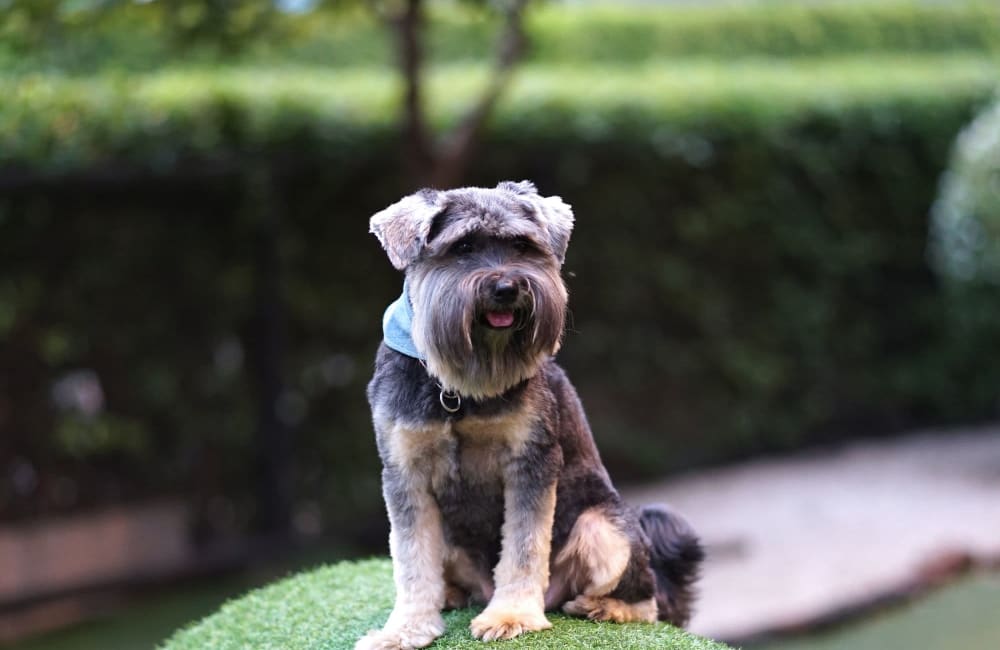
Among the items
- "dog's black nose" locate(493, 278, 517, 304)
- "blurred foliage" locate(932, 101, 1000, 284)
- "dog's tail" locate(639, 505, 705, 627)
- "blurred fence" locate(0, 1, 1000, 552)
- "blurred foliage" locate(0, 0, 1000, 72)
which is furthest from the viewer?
"blurred foliage" locate(932, 101, 1000, 284)

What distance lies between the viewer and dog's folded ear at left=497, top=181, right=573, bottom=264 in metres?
3.98

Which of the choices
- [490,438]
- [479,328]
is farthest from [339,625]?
[479,328]

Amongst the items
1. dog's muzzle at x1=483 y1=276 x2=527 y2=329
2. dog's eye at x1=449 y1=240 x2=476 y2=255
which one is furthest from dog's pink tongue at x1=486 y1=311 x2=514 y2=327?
dog's eye at x1=449 y1=240 x2=476 y2=255

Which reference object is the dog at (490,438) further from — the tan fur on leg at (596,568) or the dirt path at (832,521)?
the dirt path at (832,521)

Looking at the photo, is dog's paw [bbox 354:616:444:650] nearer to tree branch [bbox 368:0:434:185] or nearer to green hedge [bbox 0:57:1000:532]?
tree branch [bbox 368:0:434:185]

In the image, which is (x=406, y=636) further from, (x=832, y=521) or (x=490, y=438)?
(x=832, y=521)

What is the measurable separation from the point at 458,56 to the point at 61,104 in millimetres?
7337

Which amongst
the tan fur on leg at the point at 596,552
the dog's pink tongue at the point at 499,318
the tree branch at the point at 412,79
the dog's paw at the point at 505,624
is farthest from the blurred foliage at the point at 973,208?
the dog's pink tongue at the point at 499,318

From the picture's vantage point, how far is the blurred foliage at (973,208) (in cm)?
1060

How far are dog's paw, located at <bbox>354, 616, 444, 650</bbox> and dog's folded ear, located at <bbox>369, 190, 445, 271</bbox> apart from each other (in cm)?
117

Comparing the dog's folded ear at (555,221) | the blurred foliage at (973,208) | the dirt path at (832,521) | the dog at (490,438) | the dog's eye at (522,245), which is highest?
the blurred foliage at (973,208)

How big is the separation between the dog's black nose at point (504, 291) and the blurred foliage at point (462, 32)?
4.00 m

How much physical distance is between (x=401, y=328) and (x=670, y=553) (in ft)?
4.56

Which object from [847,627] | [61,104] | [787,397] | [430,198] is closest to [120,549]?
[61,104]
